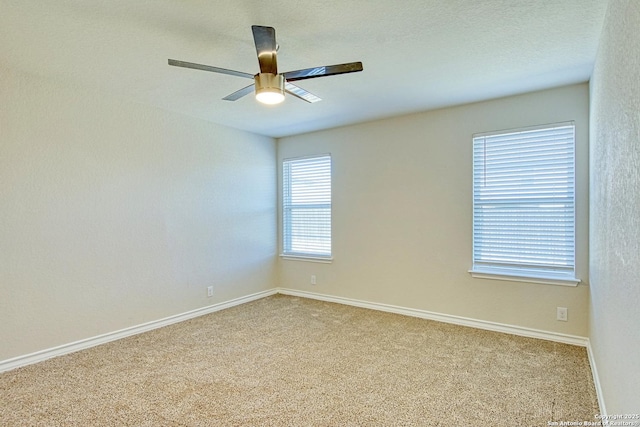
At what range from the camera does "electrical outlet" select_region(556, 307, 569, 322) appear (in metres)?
3.20

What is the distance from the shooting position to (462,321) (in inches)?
148

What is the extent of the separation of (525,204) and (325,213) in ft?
8.03

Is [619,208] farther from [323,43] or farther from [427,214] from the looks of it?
[427,214]

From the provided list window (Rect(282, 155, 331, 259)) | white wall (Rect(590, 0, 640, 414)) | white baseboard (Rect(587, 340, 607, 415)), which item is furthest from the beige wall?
white wall (Rect(590, 0, 640, 414))

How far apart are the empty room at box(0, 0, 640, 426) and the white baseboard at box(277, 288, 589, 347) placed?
0.09 feet

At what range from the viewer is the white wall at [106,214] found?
2.81 metres

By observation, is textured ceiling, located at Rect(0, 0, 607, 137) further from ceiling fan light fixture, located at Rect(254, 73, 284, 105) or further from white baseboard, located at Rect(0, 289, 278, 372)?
white baseboard, located at Rect(0, 289, 278, 372)

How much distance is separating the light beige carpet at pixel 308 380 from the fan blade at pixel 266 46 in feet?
7.01

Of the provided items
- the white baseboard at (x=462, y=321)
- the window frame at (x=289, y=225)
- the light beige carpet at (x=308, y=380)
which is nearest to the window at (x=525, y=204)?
the white baseboard at (x=462, y=321)

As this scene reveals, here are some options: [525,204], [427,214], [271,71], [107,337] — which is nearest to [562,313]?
[525,204]

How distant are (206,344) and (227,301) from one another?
1286 millimetres

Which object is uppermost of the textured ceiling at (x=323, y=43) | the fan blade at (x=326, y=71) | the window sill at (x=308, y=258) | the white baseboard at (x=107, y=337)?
the textured ceiling at (x=323, y=43)

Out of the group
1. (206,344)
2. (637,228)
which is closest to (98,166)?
(206,344)

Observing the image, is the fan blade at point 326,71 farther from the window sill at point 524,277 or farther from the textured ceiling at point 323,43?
the window sill at point 524,277
